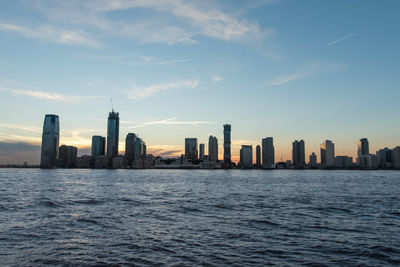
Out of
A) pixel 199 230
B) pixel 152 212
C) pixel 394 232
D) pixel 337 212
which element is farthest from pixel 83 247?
pixel 337 212

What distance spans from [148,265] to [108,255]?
4237 mm

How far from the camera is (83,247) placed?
990 inches

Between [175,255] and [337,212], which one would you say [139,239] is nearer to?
[175,255]

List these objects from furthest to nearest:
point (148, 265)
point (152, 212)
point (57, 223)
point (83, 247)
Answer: point (152, 212)
point (57, 223)
point (83, 247)
point (148, 265)

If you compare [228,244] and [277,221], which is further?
[277,221]

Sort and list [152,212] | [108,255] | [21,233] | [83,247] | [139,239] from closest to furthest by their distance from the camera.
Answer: [108,255] < [83,247] < [139,239] < [21,233] < [152,212]

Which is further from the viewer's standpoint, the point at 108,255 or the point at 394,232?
the point at 394,232

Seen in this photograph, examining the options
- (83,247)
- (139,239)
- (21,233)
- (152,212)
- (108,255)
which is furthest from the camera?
(152,212)

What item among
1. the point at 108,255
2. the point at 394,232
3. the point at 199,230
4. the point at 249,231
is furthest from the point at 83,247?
the point at 394,232

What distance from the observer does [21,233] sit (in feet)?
99.1

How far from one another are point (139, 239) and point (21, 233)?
1289 cm

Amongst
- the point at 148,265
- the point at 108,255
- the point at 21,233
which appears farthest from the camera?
the point at 21,233

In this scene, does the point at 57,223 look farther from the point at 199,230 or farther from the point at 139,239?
the point at 199,230

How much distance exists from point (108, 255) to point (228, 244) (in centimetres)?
1031
